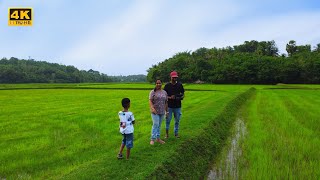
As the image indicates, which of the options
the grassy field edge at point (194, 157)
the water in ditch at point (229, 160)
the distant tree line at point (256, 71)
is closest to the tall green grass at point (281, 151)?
the water in ditch at point (229, 160)

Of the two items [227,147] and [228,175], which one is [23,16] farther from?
[228,175]

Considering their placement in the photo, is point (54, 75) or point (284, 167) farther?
point (54, 75)

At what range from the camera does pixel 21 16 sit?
17.8m

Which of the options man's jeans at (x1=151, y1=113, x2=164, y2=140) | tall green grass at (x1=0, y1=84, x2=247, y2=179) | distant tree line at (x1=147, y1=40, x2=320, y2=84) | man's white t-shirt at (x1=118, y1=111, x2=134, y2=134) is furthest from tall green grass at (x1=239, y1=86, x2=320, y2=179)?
distant tree line at (x1=147, y1=40, x2=320, y2=84)

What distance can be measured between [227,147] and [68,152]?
5.47 meters

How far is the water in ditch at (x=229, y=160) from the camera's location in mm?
8328

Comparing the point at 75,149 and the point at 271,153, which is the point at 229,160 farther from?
the point at 75,149

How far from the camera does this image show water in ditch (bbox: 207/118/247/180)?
833cm

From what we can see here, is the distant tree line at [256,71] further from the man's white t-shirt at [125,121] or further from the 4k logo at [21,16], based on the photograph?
the man's white t-shirt at [125,121]

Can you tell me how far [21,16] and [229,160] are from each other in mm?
14113

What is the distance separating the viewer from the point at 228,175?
822cm

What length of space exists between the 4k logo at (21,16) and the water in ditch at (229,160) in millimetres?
12422

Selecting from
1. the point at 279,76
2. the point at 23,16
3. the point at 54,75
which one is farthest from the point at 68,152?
the point at 54,75

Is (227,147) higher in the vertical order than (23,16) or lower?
lower
